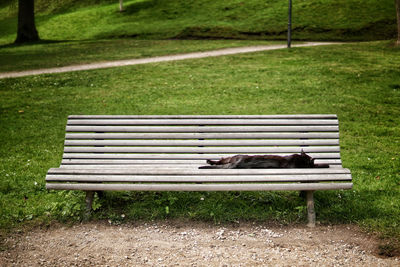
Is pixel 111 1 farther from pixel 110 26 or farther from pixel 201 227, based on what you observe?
pixel 201 227

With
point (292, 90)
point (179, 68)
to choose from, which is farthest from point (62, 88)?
point (292, 90)

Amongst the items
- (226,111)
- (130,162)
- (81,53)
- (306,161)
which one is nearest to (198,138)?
(130,162)

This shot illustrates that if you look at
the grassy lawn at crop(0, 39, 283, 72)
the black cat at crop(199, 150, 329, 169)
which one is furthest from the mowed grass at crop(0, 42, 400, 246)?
the grassy lawn at crop(0, 39, 283, 72)

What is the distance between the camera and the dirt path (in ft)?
11.4

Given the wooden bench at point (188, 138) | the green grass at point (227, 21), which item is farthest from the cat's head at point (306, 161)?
the green grass at point (227, 21)

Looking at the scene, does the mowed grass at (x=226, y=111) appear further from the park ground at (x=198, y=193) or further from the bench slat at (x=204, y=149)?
the bench slat at (x=204, y=149)

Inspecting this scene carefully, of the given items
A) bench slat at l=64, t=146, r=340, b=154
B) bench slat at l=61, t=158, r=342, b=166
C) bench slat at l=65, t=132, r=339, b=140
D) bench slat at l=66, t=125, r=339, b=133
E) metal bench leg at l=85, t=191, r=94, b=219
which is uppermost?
bench slat at l=66, t=125, r=339, b=133

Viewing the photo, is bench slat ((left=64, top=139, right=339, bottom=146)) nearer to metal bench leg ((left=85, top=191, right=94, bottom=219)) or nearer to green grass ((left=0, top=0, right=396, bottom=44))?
metal bench leg ((left=85, top=191, right=94, bottom=219))

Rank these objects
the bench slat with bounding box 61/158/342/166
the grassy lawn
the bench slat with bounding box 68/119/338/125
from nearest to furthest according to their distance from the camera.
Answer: the bench slat with bounding box 61/158/342/166
the bench slat with bounding box 68/119/338/125
the grassy lawn

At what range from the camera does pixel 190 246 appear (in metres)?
3.72

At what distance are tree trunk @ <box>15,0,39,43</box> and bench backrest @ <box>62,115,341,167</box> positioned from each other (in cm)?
2176

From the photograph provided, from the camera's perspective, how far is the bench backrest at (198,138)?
462 centimetres

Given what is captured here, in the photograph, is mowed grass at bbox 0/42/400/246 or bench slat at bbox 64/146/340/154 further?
bench slat at bbox 64/146/340/154

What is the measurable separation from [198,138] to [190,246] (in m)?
1.44
